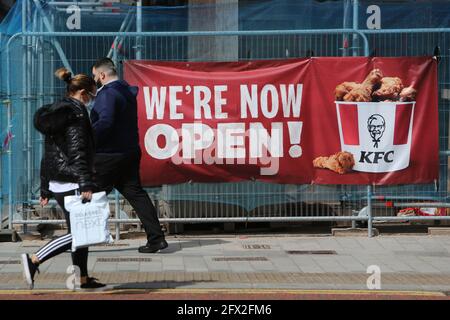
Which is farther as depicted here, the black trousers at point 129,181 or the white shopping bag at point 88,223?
the black trousers at point 129,181

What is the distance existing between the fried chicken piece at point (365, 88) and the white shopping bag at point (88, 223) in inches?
185

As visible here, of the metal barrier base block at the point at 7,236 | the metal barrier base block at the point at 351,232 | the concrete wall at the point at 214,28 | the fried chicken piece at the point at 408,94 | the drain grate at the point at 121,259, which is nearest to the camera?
the drain grate at the point at 121,259

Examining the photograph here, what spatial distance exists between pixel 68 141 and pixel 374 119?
4.94m

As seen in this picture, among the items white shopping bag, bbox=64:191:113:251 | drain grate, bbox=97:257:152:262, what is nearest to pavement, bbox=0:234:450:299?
drain grate, bbox=97:257:152:262

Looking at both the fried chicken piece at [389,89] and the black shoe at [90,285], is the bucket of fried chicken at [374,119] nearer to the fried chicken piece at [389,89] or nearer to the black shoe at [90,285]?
the fried chicken piece at [389,89]

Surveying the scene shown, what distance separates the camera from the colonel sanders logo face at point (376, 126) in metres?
10.7

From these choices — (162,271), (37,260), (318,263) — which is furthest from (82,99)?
(318,263)

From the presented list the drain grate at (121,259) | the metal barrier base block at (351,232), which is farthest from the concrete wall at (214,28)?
the drain grate at (121,259)

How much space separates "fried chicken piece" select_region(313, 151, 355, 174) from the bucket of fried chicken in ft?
0.10

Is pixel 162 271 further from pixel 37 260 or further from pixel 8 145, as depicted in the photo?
pixel 8 145

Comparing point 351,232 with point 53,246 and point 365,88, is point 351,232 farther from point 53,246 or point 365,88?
point 53,246

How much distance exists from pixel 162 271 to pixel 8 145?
319cm

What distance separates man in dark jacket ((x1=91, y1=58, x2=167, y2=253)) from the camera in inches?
363

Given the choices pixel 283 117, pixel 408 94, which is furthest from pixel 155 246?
pixel 408 94
